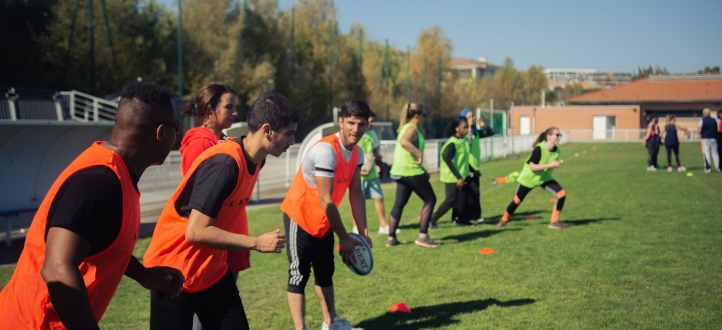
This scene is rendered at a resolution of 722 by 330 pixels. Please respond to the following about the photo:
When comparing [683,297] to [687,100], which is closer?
[683,297]

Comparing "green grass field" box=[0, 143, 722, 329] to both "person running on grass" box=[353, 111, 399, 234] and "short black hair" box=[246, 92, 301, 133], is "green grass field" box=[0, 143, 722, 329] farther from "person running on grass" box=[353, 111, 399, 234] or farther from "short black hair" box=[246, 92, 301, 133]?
"short black hair" box=[246, 92, 301, 133]

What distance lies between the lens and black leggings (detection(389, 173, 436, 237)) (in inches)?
364

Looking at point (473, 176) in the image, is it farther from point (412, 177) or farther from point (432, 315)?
point (432, 315)

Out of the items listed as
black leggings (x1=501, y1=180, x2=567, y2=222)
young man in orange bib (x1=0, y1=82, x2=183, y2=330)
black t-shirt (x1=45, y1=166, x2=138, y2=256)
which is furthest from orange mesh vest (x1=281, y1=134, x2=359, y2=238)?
black leggings (x1=501, y1=180, x2=567, y2=222)

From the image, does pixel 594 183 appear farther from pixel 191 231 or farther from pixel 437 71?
pixel 437 71

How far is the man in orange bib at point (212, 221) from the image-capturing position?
11.0 ft

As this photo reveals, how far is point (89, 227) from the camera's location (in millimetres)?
2125

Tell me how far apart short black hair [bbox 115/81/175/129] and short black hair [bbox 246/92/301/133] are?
3.65 feet

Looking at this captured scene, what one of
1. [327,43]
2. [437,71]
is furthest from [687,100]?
[327,43]

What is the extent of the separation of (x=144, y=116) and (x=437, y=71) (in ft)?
191

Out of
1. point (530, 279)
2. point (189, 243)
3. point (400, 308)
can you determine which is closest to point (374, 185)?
point (530, 279)

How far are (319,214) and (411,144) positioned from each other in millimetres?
4519

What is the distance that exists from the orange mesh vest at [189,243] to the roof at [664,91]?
6958 cm

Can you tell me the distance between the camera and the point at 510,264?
8.06m
